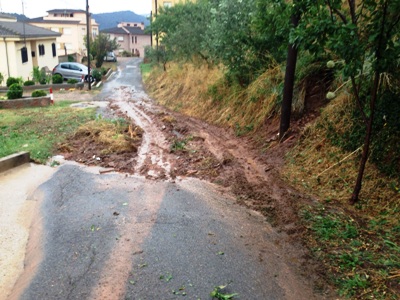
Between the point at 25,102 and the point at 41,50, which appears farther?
the point at 41,50

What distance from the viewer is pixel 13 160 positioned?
8602 millimetres

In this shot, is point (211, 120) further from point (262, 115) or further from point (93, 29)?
point (93, 29)

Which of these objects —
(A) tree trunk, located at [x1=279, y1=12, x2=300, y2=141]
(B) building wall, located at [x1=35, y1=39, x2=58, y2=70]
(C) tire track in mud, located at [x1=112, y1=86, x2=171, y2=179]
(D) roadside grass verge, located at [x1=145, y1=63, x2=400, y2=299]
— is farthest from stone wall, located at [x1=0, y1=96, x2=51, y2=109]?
(B) building wall, located at [x1=35, y1=39, x2=58, y2=70]

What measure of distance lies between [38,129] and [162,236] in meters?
8.71

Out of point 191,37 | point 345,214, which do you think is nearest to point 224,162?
point 345,214

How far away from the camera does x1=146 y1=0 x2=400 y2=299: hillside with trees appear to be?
16.0 feet

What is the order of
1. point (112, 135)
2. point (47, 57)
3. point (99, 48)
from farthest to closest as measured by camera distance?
1. point (99, 48)
2. point (47, 57)
3. point (112, 135)

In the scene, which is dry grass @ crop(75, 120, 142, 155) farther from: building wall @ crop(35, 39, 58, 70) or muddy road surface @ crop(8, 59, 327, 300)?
building wall @ crop(35, 39, 58, 70)

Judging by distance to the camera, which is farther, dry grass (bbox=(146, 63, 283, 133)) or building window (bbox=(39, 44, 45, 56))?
building window (bbox=(39, 44, 45, 56))

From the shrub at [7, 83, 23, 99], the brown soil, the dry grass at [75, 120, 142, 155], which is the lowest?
the brown soil

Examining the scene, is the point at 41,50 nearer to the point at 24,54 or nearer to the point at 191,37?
the point at 24,54

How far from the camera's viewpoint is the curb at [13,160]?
8.36 m

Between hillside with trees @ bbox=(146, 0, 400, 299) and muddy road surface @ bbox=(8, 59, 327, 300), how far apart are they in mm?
642

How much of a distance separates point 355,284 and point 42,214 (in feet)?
15.3
